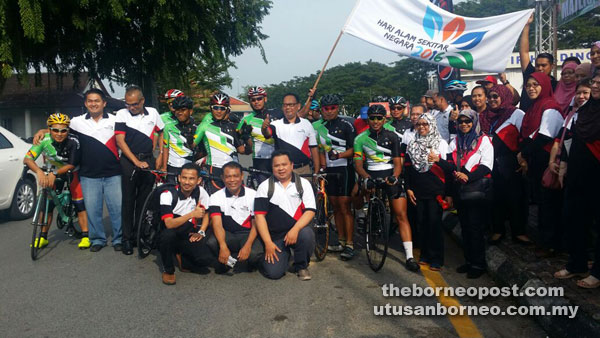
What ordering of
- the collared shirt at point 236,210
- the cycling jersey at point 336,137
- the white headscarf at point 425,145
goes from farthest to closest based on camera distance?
1. the cycling jersey at point 336,137
2. the collared shirt at point 236,210
3. the white headscarf at point 425,145

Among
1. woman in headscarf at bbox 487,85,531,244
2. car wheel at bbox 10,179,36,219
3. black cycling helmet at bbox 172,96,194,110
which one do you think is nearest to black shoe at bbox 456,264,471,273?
woman in headscarf at bbox 487,85,531,244

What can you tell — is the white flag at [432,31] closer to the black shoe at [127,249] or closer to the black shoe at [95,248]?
the black shoe at [127,249]

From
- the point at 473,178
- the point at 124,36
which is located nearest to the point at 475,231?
the point at 473,178

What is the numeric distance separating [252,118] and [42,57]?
402 inches

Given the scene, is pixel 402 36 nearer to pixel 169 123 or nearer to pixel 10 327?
pixel 169 123

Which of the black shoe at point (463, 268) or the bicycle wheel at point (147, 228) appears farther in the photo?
the bicycle wheel at point (147, 228)

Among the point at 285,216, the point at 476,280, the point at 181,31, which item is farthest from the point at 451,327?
the point at 181,31

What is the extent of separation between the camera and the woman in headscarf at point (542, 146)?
5.55m

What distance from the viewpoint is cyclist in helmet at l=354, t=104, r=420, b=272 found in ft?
20.0

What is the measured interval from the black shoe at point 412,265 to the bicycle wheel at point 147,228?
10.0ft

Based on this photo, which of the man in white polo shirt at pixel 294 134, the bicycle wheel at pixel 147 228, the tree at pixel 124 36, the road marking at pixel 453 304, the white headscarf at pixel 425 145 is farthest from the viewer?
the tree at pixel 124 36

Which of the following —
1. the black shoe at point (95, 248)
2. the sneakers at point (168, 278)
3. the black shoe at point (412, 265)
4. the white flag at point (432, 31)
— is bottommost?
the black shoe at point (95, 248)

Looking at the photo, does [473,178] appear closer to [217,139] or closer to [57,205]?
[217,139]

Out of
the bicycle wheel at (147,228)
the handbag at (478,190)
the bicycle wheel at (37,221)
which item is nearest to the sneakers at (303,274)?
the handbag at (478,190)
